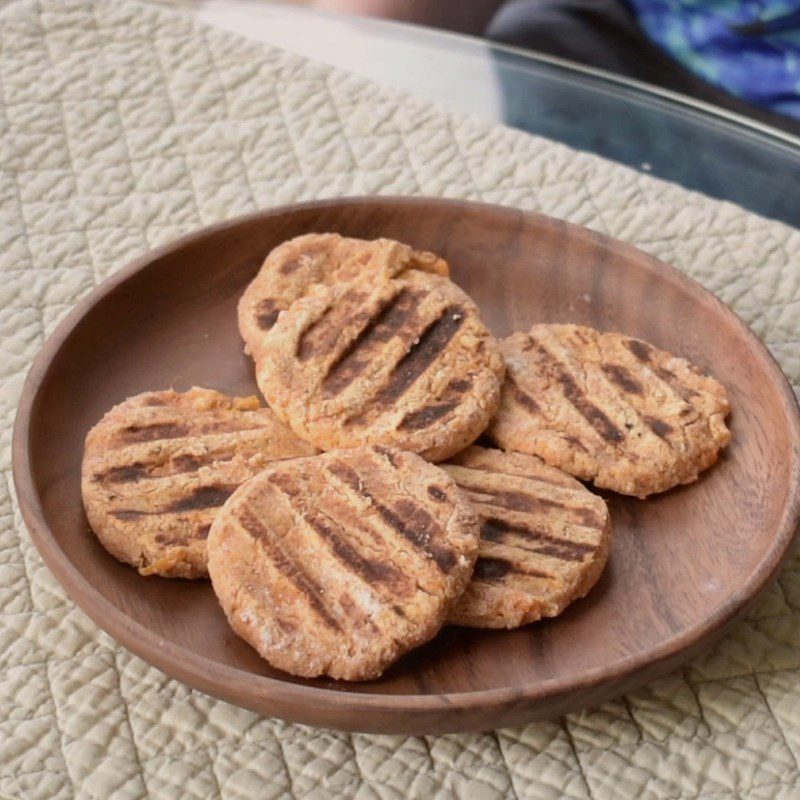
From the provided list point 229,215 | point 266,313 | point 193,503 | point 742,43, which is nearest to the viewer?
point 193,503

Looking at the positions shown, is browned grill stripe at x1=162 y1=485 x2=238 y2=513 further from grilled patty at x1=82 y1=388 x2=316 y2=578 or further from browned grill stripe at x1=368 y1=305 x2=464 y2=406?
browned grill stripe at x1=368 y1=305 x2=464 y2=406

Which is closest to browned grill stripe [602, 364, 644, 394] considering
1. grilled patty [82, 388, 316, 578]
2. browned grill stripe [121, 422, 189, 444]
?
grilled patty [82, 388, 316, 578]

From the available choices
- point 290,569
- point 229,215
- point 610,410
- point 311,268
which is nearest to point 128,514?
point 290,569

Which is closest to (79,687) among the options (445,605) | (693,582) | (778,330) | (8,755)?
(8,755)

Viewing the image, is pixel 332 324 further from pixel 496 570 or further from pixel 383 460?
pixel 496 570

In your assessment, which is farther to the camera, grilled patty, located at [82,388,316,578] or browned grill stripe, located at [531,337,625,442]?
browned grill stripe, located at [531,337,625,442]

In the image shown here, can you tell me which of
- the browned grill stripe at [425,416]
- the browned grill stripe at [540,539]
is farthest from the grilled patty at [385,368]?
the browned grill stripe at [540,539]

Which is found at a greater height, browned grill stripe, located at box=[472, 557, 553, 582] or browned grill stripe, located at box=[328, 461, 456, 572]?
browned grill stripe, located at box=[328, 461, 456, 572]
